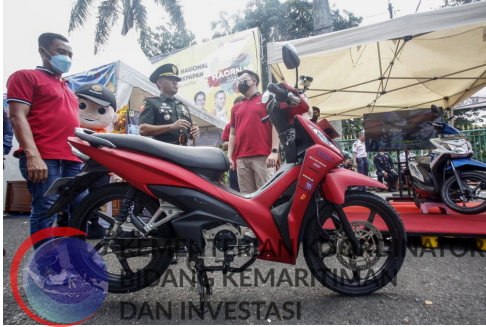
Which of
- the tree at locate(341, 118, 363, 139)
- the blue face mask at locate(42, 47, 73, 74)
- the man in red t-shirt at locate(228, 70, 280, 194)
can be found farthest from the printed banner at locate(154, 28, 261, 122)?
the tree at locate(341, 118, 363, 139)

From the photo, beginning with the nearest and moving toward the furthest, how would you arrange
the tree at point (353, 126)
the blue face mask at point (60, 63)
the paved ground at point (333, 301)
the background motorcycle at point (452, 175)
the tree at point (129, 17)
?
the paved ground at point (333, 301)
the blue face mask at point (60, 63)
the background motorcycle at point (452, 175)
the tree at point (129, 17)
the tree at point (353, 126)

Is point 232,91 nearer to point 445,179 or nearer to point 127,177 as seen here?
point 445,179

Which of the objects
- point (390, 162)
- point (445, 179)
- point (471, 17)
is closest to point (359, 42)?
point (471, 17)

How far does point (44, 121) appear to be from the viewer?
6.38 ft

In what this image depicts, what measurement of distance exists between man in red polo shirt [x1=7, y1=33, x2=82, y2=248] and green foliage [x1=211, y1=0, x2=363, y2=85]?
38.8 feet

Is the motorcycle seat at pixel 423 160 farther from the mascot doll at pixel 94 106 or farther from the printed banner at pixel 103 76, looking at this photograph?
the printed banner at pixel 103 76

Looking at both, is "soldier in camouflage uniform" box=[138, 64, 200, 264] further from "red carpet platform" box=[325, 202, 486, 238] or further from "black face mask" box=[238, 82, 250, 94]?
"red carpet platform" box=[325, 202, 486, 238]

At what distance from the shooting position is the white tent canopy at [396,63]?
11.1 feet

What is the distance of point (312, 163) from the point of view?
1.74 metres

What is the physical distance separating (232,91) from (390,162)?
5.27 metres

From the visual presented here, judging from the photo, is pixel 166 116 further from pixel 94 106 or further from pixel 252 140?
pixel 94 106

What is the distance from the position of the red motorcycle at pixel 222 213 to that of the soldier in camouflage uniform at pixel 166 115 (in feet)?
2.48

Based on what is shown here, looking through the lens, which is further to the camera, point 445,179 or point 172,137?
point 445,179

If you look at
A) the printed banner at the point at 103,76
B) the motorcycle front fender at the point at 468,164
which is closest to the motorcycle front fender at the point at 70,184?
the printed banner at the point at 103,76
